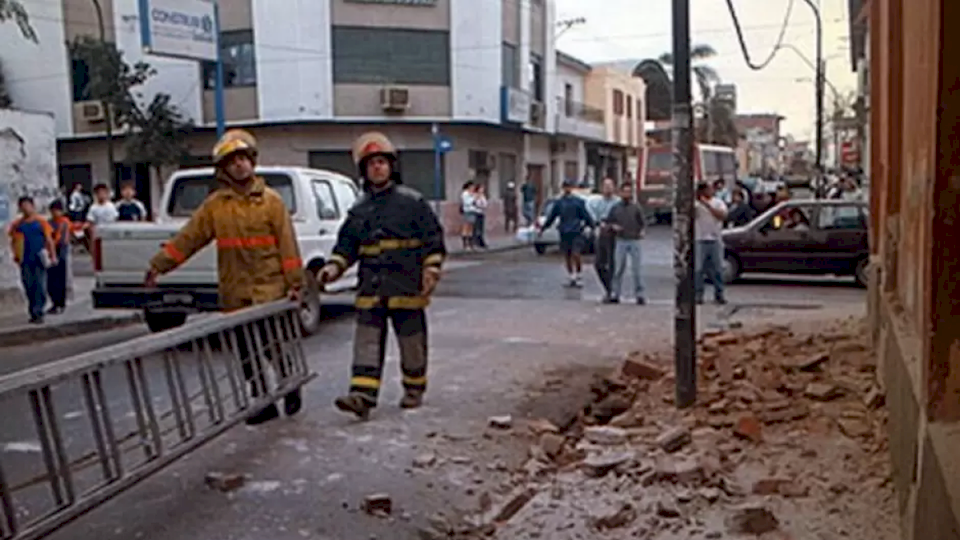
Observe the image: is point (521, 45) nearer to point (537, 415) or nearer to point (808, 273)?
point (808, 273)

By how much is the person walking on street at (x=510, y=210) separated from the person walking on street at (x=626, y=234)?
2027 centimetres

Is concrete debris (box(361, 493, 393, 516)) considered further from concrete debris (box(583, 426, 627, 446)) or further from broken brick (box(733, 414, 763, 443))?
broken brick (box(733, 414, 763, 443))

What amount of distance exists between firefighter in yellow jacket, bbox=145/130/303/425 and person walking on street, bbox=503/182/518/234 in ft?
90.2

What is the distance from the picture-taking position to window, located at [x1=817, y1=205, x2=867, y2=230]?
15.7 meters

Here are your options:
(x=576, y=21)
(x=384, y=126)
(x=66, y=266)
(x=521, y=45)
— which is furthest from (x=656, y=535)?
(x=576, y=21)

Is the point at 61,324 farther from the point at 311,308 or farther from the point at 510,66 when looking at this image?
the point at 510,66

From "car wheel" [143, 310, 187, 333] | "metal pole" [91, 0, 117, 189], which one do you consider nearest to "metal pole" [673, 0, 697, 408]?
"car wheel" [143, 310, 187, 333]

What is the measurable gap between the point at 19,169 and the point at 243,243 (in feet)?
28.1

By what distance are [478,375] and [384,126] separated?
75.6 feet

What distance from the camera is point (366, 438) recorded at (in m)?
6.16

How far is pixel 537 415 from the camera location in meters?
6.93

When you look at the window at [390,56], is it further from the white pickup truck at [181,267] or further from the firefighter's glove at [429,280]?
the firefighter's glove at [429,280]

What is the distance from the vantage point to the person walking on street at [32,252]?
1209 cm

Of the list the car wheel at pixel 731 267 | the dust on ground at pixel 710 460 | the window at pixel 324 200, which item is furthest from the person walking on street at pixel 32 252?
the car wheel at pixel 731 267
